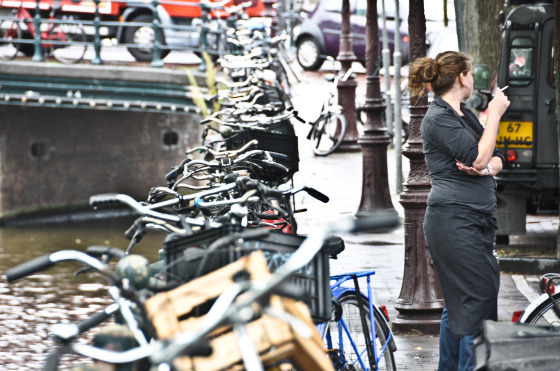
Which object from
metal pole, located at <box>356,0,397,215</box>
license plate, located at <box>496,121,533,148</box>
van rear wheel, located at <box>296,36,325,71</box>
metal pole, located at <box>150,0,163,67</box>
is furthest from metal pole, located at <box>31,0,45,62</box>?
license plate, located at <box>496,121,533,148</box>

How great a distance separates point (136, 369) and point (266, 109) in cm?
927

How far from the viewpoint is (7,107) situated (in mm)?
24297

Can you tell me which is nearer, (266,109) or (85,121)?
(266,109)

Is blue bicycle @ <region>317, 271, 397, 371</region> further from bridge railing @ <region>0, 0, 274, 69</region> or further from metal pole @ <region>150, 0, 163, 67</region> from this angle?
metal pole @ <region>150, 0, 163, 67</region>

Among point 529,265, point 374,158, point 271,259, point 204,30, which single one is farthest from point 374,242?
point 204,30

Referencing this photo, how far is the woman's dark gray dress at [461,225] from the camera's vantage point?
496cm

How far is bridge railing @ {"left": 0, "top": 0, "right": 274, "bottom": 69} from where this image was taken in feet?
66.9

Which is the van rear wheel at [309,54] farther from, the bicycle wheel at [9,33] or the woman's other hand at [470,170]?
the woman's other hand at [470,170]

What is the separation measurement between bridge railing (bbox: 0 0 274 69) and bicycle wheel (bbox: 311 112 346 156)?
258cm

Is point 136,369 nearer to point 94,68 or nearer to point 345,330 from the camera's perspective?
point 345,330

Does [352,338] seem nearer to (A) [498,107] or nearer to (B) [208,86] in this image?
(A) [498,107]

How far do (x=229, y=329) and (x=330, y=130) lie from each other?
54.5 ft

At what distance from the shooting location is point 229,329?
3.19 metres

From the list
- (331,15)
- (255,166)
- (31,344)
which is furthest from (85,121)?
(255,166)
